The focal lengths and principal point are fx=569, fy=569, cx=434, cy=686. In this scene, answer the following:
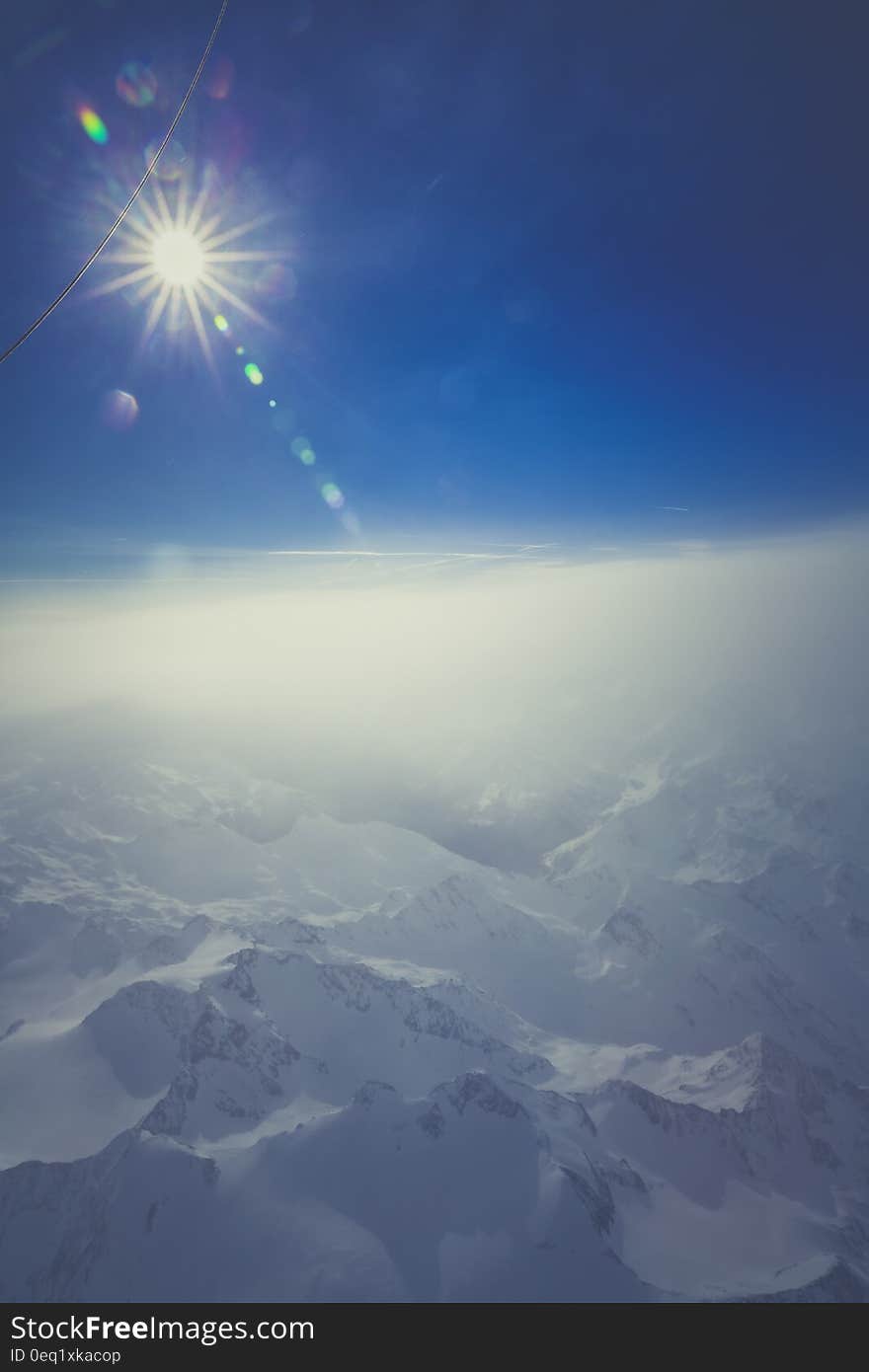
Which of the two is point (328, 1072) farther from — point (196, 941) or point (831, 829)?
point (831, 829)

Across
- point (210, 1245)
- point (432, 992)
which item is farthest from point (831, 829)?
point (210, 1245)

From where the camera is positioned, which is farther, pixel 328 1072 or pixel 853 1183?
pixel 853 1183
